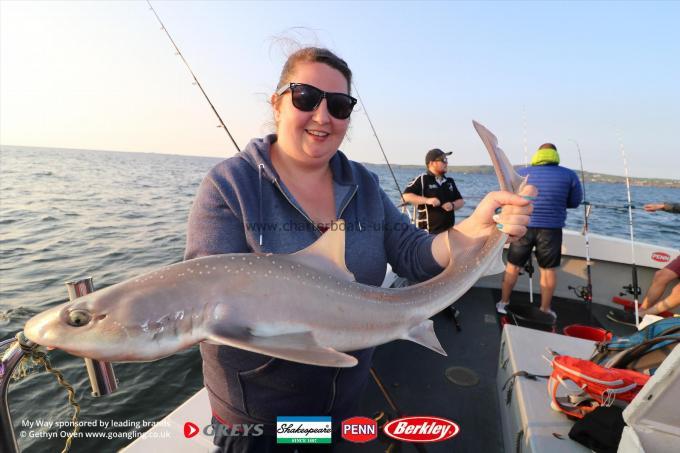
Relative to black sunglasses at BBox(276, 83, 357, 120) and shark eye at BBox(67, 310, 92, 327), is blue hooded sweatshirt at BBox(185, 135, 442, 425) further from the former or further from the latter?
shark eye at BBox(67, 310, 92, 327)

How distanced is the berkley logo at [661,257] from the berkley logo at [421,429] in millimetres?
6093

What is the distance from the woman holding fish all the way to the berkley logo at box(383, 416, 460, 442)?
120 cm

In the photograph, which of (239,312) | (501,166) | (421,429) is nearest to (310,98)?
(239,312)

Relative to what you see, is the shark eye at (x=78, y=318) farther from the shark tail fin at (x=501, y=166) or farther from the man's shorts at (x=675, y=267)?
the man's shorts at (x=675, y=267)

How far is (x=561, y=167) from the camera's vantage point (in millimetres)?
6324

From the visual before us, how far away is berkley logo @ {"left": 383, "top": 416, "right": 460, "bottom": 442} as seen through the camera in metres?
3.42

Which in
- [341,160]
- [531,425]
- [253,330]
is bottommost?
[531,425]

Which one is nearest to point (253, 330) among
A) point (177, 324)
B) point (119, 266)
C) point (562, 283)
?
point (177, 324)

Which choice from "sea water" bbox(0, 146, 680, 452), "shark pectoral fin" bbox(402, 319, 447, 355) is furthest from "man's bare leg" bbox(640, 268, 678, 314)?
"shark pectoral fin" bbox(402, 319, 447, 355)

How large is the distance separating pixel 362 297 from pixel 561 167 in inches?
241

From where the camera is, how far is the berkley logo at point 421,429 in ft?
11.2

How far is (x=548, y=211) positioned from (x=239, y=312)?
20.9 feet

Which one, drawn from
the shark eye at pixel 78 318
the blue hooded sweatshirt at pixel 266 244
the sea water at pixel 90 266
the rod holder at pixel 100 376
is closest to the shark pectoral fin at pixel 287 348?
the blue hooded sweatshirt at pixel 266 244

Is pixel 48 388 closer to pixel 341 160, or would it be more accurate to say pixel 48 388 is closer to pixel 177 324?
pixel 177 324
